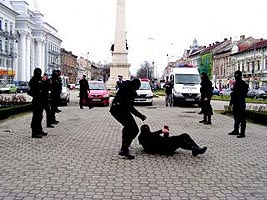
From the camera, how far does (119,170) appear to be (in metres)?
7.36

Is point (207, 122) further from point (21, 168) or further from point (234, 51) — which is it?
point (234, 51)

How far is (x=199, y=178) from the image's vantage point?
22.5 ft

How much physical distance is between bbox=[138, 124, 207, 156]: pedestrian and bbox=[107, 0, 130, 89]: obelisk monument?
33.4 meters

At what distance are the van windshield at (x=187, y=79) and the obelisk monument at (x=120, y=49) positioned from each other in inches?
586

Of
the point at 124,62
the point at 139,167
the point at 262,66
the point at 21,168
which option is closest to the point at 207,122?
the point at 139,167

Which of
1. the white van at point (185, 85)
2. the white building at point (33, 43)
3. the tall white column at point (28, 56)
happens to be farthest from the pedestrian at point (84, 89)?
the tall white column at point (28, 56)

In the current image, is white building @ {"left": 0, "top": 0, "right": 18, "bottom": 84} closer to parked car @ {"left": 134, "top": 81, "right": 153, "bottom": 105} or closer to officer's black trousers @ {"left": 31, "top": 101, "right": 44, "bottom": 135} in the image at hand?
parked car @ {"left": 134, "top": 81, "right": 153, "bottom": 105}

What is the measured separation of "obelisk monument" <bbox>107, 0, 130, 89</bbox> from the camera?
137ft

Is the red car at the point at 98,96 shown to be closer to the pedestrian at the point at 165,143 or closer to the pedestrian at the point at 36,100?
the pedestrian at the point at 36,100

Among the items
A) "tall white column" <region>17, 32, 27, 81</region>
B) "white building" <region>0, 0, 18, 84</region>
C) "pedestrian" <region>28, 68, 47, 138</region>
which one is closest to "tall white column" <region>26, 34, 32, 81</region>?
"tall white column" <region>17, 32, 27, 81</region>

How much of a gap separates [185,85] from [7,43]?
60226 millimetres

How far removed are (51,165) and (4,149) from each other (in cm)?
226

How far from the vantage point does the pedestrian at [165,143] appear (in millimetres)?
8508

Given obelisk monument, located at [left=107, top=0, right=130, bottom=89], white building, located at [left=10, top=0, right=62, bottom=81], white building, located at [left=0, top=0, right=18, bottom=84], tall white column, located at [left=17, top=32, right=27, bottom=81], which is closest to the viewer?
obelisk monument, located at [left=107, top=0, right=130, bottom=89]
